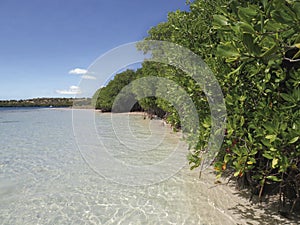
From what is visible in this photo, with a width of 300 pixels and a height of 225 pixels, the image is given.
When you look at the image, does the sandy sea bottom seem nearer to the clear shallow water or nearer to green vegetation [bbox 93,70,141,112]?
the clear shallow water

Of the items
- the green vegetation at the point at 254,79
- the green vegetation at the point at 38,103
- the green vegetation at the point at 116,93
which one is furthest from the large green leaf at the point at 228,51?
the green vegetation at the point at 38,103

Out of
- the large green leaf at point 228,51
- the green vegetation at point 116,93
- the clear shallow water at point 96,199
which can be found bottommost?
the clear shallow water at point 96,199

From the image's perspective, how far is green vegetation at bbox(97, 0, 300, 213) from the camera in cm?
107

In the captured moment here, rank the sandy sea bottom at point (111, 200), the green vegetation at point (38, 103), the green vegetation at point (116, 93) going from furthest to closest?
1. the green vegetation at point (38, 103)
2. the green vegetation at point (116, 93)
3. the sandy sea bottom at point (111, 200)

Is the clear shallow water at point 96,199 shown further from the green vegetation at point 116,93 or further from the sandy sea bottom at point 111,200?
the green vegetation at point 116,93

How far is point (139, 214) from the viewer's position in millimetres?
3535

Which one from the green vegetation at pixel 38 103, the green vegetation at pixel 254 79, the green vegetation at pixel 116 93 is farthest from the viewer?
the green vegetation at pixel 38 103

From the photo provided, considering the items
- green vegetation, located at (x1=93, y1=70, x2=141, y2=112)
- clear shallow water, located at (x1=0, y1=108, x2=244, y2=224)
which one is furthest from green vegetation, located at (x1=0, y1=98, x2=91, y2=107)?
clear shallow water, located at (x1=0, y1=108, x2=244, y2=224)

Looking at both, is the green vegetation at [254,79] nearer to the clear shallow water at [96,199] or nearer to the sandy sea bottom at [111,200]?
the sandy sea bottom at [111,200]

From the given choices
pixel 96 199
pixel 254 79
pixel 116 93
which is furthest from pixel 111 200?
pixel 116 93

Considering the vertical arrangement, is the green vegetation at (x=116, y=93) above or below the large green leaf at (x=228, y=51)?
above

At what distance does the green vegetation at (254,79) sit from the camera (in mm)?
1066

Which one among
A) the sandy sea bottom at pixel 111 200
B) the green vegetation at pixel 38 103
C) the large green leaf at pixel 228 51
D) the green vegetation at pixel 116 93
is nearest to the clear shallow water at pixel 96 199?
the sandy sea bottom at pixel 111 200

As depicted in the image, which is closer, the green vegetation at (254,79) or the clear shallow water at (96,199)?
the green vegetation at (254,79)
